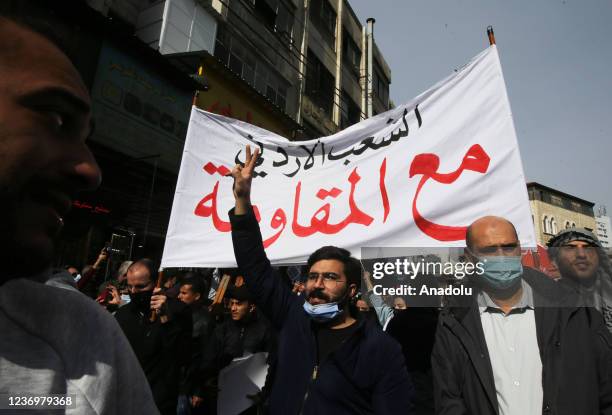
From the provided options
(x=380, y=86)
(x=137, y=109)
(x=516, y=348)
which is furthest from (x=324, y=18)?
(x=516, y=348)

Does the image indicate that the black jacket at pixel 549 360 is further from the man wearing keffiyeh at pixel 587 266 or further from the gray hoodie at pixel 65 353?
the gray hoodie at pixel 65 353

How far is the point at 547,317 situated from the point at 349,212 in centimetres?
165

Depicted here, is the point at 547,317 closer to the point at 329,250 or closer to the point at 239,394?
the point at 329,250

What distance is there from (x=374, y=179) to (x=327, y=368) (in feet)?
5.55

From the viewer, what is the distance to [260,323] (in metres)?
3.85

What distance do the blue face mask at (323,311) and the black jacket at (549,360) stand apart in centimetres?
58

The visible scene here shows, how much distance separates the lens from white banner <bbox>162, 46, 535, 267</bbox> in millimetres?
2564

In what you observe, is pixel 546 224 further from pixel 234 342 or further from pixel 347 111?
pixel 234 342

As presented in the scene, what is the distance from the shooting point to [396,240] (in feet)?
9.00

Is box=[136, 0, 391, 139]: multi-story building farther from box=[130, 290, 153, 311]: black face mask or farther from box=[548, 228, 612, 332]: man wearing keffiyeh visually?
box=[548, 228, 612, 332]: man wearing keffiyeh

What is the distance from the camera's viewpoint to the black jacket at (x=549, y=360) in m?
1.53

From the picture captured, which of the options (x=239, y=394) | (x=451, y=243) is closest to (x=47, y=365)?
(x=451, y=243)

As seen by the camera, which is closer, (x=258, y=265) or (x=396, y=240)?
(x=258, y=265)

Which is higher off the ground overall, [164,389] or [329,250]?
[329,250]
